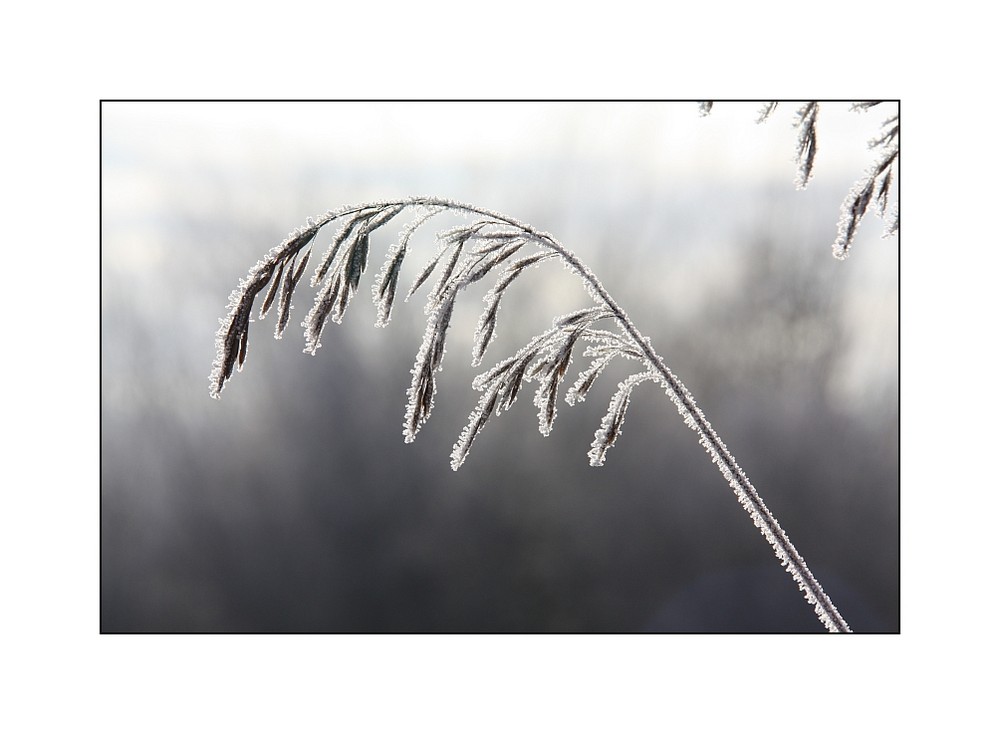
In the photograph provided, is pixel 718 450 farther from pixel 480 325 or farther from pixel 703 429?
pixel 480 325

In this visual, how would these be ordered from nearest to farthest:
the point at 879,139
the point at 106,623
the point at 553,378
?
the point at 553,378 → the point at 879,139 → the point at 106,623

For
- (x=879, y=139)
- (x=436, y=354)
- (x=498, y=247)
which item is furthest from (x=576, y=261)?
(x=879, y=139)

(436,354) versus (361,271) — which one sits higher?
(361,271)

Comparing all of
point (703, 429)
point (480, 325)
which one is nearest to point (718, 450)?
point (703, 429)
